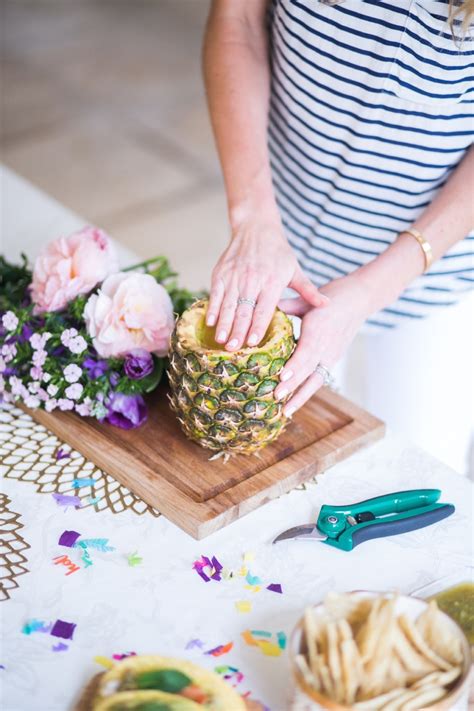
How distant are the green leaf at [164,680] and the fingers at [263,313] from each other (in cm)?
47

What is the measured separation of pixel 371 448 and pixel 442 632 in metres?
0.49

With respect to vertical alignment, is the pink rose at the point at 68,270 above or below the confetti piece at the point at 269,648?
above

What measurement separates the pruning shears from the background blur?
234 centimetres

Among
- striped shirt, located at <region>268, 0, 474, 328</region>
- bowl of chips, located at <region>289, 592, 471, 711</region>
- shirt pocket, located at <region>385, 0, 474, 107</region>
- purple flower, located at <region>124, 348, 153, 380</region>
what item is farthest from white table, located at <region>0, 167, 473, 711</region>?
shirt pocket, located at <region>385, 0, 474, 107</region>

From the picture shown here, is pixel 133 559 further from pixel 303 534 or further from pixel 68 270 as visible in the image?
pixel 68 270

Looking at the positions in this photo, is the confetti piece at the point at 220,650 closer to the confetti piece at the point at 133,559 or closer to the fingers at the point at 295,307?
the confetti piece at the point at 133,559

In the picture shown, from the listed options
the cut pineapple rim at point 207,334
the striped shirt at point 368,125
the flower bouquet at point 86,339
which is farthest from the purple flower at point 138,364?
the striped shirt at point 368,125

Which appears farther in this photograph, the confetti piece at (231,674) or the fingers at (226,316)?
the fingers at (226,316)

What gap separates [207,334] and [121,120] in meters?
3.68

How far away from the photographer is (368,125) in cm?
148

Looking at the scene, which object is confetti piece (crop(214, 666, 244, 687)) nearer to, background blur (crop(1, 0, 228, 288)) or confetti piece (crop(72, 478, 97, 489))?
confetti piece (crop(72, 478, 97, 489))

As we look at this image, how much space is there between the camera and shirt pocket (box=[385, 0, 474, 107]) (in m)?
1.33

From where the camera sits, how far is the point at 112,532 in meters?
1.18

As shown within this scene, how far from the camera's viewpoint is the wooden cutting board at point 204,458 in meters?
1.21
